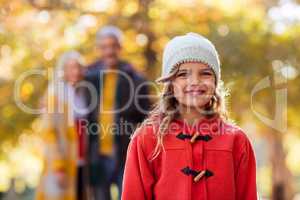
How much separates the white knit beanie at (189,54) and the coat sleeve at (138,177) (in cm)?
35

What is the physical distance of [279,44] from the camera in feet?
31.5

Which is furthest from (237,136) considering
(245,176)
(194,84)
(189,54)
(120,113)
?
(120,113)

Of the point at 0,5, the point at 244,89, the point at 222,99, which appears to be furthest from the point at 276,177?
the point at 222,99

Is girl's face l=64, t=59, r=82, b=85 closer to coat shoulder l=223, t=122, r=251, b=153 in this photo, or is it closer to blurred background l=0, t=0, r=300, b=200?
blurred background l=0, t=0, r=300, b=200

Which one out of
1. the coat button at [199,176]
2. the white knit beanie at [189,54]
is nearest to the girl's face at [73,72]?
the white knit beanie at [189,54]

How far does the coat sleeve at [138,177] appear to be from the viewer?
2.79 metres

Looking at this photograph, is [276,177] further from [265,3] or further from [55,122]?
[55,122]

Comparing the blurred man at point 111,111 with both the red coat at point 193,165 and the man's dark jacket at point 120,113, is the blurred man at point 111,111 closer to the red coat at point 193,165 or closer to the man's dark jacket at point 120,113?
the man's dark jacket at point 120,113

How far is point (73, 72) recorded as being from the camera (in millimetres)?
6180

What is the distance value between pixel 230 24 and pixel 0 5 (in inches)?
121

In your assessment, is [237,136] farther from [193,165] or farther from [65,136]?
[65,136]

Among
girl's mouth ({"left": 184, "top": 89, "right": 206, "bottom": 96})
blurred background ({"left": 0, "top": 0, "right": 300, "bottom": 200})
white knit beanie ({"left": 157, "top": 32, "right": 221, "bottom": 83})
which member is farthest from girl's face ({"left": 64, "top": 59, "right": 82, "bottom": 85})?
girl's mouth ({"left": 184, "top": 89, "right": 206, "bottom": 96})

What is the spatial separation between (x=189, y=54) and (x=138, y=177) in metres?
0.55

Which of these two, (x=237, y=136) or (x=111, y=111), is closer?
(x=237, y=136)
